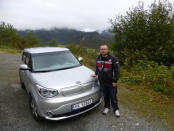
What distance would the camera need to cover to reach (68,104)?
102 inches

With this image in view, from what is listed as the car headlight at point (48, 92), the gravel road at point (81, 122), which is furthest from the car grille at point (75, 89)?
the gravel road at point (81, 122)

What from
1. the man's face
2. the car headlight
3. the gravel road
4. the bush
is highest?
the man's face

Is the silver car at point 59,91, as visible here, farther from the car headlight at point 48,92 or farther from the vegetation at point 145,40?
the vegetation at point 145,40

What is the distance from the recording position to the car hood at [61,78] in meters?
2.70

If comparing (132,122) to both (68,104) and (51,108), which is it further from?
(51,108)

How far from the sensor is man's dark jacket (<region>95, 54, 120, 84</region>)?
9.33ft

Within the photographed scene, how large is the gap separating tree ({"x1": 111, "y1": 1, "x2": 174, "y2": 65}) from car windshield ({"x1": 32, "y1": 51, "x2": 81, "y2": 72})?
502 centimetres

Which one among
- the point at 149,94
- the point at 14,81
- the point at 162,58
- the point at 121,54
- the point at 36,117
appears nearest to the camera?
the point at 36,117

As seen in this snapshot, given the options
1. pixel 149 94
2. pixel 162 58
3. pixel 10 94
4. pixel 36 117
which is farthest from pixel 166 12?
pixel 10 94

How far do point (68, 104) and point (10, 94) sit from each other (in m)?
3.30

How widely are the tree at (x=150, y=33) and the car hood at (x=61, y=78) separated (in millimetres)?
5459

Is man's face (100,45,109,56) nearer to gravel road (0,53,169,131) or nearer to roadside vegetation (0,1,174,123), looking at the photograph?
gravel road (0,53,169,131)

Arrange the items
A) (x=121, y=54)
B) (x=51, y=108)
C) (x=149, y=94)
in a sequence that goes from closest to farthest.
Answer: (x=51, y=108)
(x=149, y=94)
(x=121, y=54)

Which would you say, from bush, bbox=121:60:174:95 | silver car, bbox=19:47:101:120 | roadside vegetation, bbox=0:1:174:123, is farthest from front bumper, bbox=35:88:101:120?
bush, bbox=121:60:174:95
